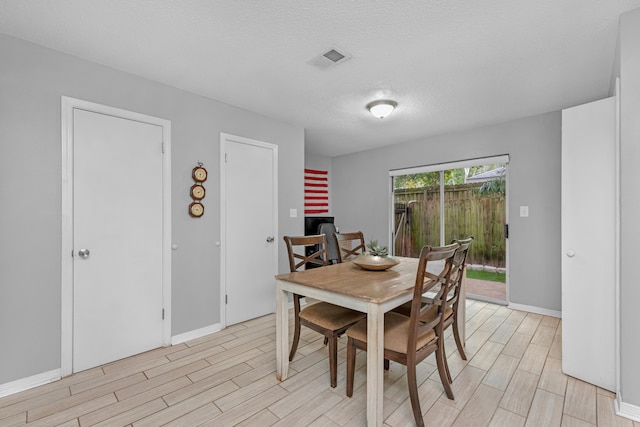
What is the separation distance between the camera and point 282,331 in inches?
79.3

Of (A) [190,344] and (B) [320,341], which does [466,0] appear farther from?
(A) [190,344]

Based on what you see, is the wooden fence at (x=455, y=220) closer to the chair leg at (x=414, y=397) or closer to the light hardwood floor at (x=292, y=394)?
the light hardwood floor at (x=292, y=394)

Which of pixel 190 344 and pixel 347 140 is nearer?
pixel 190 344

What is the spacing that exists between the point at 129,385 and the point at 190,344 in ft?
2.20

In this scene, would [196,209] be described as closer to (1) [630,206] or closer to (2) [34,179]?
(2) [34,179]

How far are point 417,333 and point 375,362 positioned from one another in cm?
28

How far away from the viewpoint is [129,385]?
6.73 ft

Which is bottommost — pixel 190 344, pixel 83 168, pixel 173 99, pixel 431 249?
pixel 190 344

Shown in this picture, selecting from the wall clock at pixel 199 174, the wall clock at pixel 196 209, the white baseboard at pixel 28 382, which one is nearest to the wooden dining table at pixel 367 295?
the wall clock at pixel 196 209

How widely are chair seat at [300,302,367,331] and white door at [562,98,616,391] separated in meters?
1.55

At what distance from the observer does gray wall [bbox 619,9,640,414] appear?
5.61 feet

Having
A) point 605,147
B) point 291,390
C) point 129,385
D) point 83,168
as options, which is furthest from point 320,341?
point 605,147

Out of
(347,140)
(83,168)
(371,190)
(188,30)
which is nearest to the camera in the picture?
(188,30)

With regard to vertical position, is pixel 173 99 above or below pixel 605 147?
above
